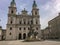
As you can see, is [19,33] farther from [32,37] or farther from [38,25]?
[32,37]

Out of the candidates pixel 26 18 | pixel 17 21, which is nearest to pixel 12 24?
pixel 17 21

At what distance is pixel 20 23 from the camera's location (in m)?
55.8

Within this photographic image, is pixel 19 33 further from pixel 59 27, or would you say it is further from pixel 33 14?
pixel 59 27

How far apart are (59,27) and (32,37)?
18.5 metres

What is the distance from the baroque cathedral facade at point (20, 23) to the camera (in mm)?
53156

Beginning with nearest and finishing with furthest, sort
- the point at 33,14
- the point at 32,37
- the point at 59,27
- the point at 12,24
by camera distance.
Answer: the point at 32,37 < the point at 59,27 < the point at 12,24 < the point at 33,14

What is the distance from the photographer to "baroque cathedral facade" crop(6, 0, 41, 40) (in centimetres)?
5316

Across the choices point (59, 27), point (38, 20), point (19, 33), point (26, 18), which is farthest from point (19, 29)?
point (59, 27)

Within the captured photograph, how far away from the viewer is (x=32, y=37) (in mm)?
34719

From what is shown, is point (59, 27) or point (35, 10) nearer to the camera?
point (59, 27)

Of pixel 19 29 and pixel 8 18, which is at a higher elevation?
pixel 8 18

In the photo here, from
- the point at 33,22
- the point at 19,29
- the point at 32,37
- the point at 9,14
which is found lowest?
the point at 32,37

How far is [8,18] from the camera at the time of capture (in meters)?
54.4

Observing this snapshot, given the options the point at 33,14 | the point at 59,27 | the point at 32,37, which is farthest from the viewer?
the point at 33,14
